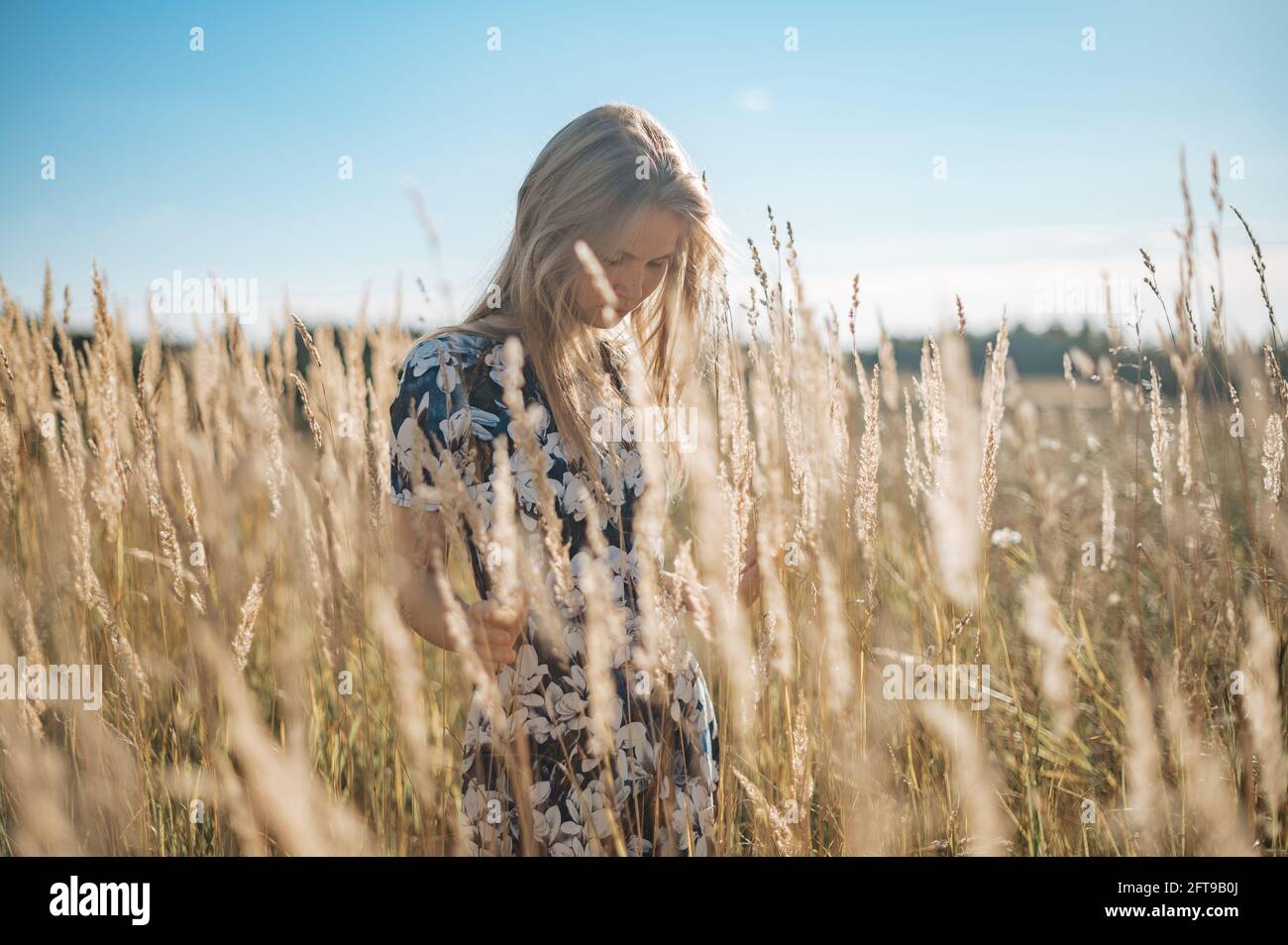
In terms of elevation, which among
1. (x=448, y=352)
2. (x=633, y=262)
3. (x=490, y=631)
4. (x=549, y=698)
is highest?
(x=633, y=262)

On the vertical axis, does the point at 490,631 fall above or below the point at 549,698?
above

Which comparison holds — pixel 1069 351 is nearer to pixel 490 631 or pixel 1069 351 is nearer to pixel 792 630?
pixel 792 630

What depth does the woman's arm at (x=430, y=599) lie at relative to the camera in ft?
2.99

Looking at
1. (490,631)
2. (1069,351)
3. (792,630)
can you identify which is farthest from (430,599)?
(1069,351)

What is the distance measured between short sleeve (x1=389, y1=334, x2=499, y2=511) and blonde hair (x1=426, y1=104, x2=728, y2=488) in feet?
0.25

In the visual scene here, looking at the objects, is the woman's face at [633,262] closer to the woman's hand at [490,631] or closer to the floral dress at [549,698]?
the floral dress at [549,698]

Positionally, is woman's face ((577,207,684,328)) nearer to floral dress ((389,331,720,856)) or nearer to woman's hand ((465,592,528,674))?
floral dress ((389,331,720,856))

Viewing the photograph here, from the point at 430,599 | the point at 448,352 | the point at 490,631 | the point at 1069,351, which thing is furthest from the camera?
the point at 1069,351

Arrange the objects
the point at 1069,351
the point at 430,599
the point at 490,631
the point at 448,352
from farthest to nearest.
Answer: the point at 1069,351 → the point at 448,352 → the point at 430,599 → the point at 490,631

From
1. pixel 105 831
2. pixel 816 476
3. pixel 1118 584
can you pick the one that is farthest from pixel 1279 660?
pixel 105 831

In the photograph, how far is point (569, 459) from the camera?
126cm

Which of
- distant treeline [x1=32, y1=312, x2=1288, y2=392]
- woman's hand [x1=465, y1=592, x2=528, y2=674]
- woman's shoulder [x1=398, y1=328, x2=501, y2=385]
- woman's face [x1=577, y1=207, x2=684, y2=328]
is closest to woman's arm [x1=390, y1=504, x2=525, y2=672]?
woman's hand [x1=465, y1=592, x2=528, y2=674]

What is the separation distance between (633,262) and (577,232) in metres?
0.11
